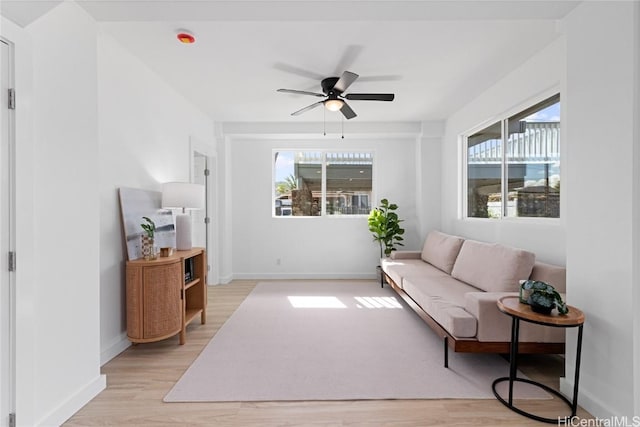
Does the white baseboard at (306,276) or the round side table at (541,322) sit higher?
the round side table at (541,322)

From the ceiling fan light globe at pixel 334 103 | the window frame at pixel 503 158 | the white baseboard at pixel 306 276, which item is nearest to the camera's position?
the window frame at pixel 503 158

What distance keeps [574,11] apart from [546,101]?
1.14 metres

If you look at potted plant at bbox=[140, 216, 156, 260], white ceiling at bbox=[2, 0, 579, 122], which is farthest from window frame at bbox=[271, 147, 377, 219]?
potted plant at bbox=[140, 216, 156, 260]

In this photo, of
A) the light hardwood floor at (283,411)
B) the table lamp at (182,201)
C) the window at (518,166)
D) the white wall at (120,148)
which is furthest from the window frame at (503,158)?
the white wall at (120,148)

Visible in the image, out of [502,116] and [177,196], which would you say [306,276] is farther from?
[502,116]

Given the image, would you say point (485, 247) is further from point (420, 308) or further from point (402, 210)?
point (402, 210)

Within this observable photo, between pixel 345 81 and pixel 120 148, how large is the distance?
2110 millimetres

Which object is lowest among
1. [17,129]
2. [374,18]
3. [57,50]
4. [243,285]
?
[243,285]

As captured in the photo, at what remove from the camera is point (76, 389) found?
1899mm

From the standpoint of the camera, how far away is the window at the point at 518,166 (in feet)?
9.26

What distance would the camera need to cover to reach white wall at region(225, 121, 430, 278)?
545 cm

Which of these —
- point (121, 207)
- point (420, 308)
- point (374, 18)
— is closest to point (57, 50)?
point (121, 207)

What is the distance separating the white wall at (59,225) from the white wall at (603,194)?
10.2ft

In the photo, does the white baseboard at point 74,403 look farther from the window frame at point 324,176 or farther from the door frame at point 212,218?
the window frame at point 324,176
